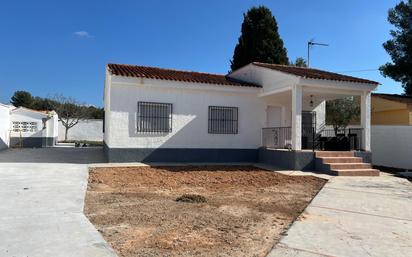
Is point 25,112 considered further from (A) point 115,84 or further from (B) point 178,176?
(B) point 178,176

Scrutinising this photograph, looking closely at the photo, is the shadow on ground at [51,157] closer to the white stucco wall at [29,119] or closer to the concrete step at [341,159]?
the white stucco wall at [29,119]

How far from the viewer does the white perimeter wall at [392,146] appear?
1620 centimetres

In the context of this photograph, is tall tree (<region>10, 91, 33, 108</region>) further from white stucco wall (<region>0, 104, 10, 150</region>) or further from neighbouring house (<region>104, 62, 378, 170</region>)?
neighbouring house (<region>104, 62, 378, 170</region>)

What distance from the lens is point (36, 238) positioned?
5.07 m

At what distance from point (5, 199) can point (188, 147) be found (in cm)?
907

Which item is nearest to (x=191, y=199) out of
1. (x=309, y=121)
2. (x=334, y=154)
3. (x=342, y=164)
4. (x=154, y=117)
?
(x=342, y=164)

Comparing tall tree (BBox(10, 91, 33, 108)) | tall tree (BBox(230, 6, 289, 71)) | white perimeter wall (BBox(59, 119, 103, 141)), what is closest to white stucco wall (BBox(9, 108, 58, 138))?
white perimeter wall (BBox(59, 119, 103, 141))

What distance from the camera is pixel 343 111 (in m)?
21.0

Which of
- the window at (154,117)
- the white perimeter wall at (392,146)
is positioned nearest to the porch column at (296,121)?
the window at (154,117)

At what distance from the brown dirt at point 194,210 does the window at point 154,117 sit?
3130 mm

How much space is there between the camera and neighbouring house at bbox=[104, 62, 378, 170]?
48.8 ft

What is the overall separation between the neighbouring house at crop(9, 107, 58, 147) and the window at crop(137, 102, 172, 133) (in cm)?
1369

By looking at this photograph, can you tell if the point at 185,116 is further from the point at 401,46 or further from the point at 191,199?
the point at 401,46

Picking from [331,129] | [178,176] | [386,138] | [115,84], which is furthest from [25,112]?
[386,138]
